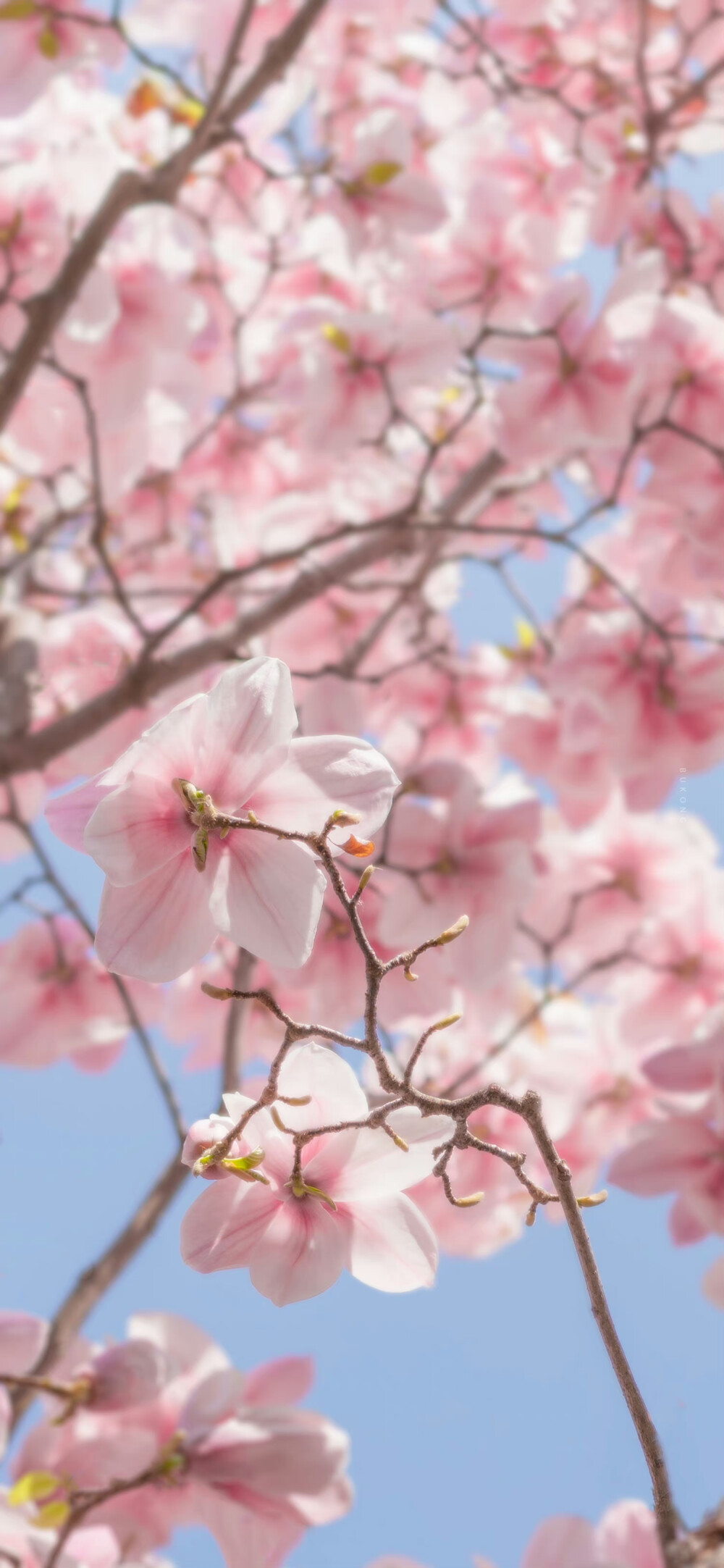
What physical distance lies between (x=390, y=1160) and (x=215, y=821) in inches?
8.7

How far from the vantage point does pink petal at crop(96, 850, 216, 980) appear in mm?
623

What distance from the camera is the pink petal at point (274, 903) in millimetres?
626

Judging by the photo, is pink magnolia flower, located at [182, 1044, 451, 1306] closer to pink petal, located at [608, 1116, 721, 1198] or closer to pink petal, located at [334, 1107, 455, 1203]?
pink petal, located at [334, 1107, 455, 1203]

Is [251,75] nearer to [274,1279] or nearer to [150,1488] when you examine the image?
[274,1279]

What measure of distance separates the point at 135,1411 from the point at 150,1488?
0.08m

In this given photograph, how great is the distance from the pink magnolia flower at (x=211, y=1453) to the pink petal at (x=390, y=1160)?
0.53m

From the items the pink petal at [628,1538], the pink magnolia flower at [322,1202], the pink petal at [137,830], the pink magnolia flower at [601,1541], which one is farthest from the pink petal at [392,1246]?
the pink petal at [628,1538]

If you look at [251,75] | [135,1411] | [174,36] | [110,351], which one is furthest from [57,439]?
[135,1411]

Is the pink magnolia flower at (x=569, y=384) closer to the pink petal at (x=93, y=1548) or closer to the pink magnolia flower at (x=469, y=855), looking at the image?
the pink magnolia flower at (x=469, y=855)

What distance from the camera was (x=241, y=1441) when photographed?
1.16 metres

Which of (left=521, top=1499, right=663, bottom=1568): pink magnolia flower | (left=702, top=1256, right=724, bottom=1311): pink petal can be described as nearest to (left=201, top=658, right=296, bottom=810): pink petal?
(left=702, top=1256, right=724, bottom=1311): pink petal

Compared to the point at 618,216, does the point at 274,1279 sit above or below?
below

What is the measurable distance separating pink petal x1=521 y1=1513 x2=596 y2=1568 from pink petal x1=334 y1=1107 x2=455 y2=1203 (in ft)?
3.28

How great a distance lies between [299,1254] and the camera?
0.68 meters
